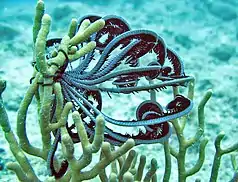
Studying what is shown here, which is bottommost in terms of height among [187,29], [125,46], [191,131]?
[191,131]

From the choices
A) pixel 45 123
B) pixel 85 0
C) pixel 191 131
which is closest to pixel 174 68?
pixel 45 123

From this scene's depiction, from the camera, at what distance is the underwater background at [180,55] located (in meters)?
6.29

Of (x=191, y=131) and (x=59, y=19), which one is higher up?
(x=59, y=19)

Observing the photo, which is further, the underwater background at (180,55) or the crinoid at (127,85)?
the underwater background at (180,55)

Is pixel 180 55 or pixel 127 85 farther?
pixel 180 55

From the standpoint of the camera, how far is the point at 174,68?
2.93 metres

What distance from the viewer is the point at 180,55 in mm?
12336

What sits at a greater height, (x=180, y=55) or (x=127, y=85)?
(x=127, y=85)

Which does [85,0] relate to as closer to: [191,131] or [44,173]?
[191,131]

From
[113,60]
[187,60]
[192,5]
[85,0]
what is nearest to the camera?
[113,60]

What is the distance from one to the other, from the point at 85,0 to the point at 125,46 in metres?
21.7

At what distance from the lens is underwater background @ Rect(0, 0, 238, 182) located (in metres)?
6.29

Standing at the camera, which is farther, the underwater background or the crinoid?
the underwater background

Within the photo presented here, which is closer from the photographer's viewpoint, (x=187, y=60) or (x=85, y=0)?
(x=187, y=60)
